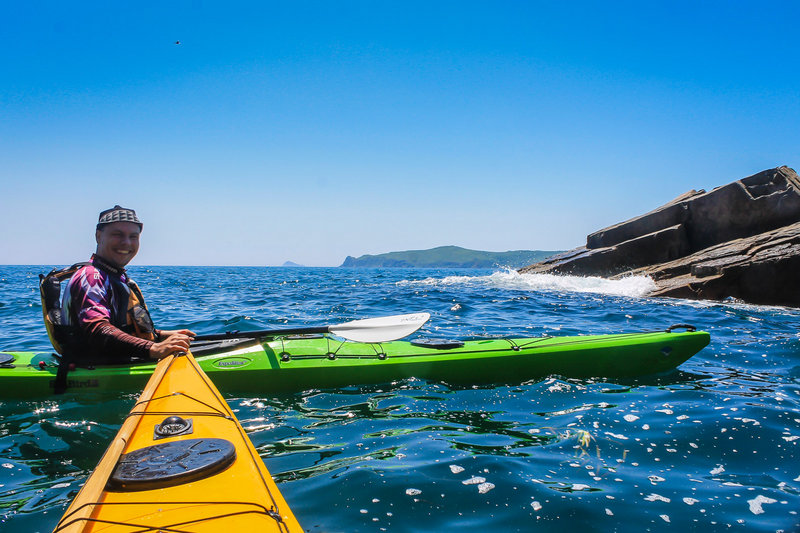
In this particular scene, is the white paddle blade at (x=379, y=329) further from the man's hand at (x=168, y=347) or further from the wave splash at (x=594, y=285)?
the wave splash at (x=594, y=285)

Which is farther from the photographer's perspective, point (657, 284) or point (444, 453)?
point (657, 284)

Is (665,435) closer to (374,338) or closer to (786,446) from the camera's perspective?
(786,446)

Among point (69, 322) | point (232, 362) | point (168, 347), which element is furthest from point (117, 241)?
Result: point (232, 362)

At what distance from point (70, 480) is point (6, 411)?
5.90ft

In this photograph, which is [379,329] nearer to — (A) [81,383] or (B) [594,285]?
(A) [81,383]

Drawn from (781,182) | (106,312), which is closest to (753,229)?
(781,182)

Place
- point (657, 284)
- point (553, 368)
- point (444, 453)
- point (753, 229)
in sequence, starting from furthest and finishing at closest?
point (753, 229) < point (657, 284) < point (553, 368) < point (444, 453)

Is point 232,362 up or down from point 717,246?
down

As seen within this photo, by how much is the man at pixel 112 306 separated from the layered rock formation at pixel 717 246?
43.2 feet

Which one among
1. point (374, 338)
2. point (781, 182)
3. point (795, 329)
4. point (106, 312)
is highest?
point (781, 182)

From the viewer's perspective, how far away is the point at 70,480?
2.74 meters

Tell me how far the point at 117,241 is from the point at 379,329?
8.60ft

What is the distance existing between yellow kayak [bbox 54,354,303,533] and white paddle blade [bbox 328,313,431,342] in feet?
8.08

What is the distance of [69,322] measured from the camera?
3906 mm
